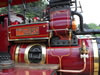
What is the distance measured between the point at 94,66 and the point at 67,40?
2.79 ft

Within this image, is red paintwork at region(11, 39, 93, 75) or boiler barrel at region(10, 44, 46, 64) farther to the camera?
boiler barrel at region(10, 44, 46, 64)

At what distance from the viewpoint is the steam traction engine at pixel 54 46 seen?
106 inches

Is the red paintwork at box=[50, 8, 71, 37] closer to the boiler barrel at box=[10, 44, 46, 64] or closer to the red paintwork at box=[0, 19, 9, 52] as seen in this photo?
the boiler barrel at box=[10, 44, 46, 64]

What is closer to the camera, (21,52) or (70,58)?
(70,58)

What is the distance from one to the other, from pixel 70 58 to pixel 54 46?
514mm

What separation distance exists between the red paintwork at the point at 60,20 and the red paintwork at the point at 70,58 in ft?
1.35

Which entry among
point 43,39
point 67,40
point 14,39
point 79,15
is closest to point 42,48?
point 43,39

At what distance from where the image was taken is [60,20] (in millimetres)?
2947

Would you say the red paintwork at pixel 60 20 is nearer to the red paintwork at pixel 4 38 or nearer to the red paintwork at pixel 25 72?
the red paintwork at pixel 25 72

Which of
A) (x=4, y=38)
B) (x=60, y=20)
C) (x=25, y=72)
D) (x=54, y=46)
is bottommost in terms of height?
(x=25, y=72)

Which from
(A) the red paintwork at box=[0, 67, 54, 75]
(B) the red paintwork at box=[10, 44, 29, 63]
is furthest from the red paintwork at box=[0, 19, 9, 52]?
(A) the red paintwork at box=[0, 67, 54, 75]

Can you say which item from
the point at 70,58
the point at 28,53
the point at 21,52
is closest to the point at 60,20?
the point at 70,58

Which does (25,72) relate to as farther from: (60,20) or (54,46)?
(60,20)

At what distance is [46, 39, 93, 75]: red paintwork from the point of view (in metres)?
2.74
